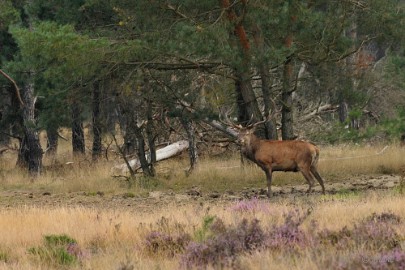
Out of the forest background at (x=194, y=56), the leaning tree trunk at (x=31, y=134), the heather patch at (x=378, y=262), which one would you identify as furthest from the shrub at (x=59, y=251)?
the leaning tree trunk at (x=31, y=134)

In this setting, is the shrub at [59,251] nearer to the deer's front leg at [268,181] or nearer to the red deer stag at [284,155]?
the deer's front leg at [268,181]

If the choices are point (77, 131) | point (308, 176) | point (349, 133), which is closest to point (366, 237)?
point (308, 176)

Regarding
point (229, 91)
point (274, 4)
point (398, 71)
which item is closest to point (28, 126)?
point (229, 91)

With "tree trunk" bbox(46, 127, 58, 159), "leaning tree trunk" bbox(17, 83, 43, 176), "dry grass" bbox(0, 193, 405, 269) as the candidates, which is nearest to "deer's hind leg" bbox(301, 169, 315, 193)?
"dry grass" bbox(0, 193, 405, 269)

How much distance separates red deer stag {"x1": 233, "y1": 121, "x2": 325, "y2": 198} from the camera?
A: 17.3 metres

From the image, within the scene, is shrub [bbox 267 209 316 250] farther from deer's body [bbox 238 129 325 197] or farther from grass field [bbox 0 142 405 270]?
deer's body [bbox 238 129 325 197]

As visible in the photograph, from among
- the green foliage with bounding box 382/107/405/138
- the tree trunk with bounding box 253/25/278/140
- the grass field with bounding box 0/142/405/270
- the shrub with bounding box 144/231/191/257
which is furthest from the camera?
the green foliage with bounding box 382/107/405/138

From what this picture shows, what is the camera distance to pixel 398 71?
3616 centimetres

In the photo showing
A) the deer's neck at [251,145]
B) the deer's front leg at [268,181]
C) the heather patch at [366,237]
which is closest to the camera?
the heather patch at [366,237]

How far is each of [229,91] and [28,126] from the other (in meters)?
6.26

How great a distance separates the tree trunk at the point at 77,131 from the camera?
2311 centimetres

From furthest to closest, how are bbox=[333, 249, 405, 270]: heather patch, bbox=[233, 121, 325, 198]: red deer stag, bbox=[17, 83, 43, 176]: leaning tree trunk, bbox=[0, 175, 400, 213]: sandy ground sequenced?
bbox=[17, 83, 43, 176]: leaning tree trunk
bbox=[233, 121, 325, 198]: red deer stag
bbox=[0, 175, 400, 213]: sandy ground
bbox=[333, 249, 405, 270]: heather patch

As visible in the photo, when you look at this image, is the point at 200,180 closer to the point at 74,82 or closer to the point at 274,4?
the point at 74,82

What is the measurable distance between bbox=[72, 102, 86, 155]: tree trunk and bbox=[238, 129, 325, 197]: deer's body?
613 centimetres
